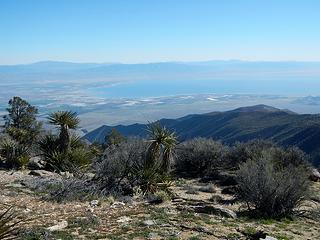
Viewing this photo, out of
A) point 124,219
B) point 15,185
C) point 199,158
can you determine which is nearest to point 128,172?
point 15,185

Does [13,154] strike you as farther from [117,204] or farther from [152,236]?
[152,236]

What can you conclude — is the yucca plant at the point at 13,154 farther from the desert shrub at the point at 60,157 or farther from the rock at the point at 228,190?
the rock at the point at 228,190

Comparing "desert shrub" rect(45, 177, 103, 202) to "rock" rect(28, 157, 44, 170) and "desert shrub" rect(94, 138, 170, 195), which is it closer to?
"desert shrub" rect(94, 138, 170, 195)

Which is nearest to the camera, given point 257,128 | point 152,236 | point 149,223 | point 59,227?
point 152,236

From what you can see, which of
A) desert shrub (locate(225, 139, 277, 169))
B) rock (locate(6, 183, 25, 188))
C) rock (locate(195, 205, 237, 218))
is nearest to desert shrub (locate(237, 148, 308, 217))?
rock (locate(195, 205, 237, 218))

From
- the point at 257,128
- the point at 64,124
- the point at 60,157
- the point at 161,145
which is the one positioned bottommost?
the point at 257,128

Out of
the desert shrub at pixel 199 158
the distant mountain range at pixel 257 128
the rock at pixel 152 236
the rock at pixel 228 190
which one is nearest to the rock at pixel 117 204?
the rock at pixel 152 236
